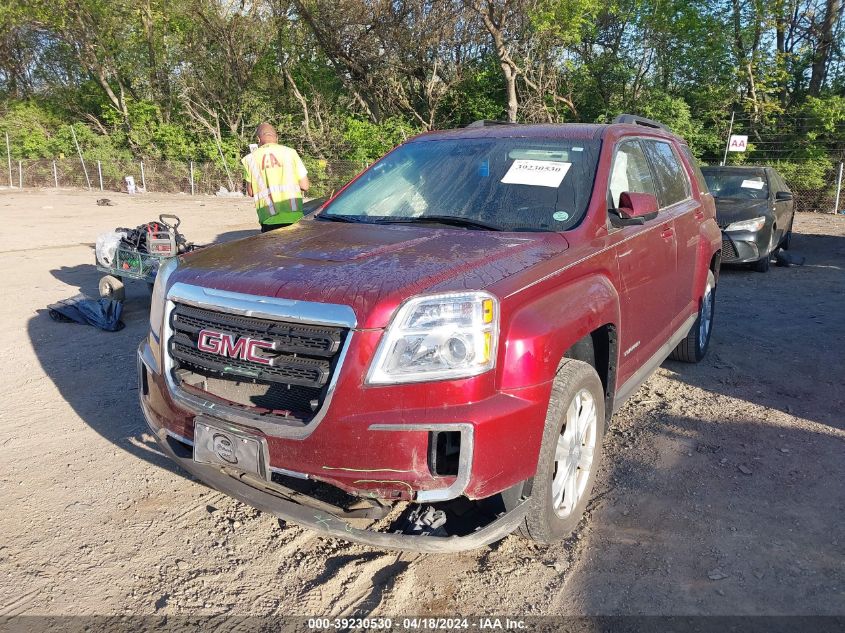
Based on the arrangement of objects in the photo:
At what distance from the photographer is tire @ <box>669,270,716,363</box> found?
532cm

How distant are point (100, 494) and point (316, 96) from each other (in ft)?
89.2

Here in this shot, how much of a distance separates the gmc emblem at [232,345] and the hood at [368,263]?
0.19 m

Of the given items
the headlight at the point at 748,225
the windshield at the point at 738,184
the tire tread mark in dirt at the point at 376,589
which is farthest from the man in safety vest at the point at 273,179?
the windshield at the point at 738,184

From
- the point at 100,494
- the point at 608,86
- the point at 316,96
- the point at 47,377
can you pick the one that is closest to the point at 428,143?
the point at 100,494

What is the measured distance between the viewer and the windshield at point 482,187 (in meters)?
3.46

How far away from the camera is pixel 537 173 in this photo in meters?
3.66

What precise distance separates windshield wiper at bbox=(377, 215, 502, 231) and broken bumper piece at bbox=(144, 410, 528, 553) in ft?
4.71

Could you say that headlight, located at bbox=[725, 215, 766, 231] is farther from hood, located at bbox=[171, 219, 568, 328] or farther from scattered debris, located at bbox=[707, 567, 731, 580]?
scattered debris, located at bbox=[707, 567, 731, 580]

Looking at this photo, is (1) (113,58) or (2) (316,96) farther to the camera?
(1) (113,58)

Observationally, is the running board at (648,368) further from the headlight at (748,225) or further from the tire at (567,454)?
the headlight at (748,225)

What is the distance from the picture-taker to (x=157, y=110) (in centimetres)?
3250

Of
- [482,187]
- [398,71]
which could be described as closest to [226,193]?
[398,71]

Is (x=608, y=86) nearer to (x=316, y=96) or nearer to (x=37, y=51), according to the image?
(x=316, y=96)

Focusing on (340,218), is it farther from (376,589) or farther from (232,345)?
(376,589)
